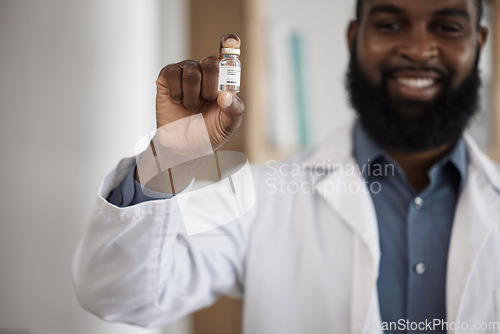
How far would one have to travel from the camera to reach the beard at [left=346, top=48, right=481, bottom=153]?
560mm

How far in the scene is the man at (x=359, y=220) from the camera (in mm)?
485

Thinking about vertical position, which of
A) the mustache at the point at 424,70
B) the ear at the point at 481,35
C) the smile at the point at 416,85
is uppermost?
the ear at the point at 481,35

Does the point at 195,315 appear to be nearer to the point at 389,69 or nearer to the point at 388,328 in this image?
the point at 388,328

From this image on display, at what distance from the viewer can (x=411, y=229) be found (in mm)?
584

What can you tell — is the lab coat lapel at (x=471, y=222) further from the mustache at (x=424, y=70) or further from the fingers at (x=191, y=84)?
the fingers at (x=191, y=84)

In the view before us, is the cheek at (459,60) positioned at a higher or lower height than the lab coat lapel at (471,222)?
higher

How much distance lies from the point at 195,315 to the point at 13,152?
0.52 m

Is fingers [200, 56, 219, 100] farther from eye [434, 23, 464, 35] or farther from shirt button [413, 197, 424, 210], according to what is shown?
shirt button [413, 197, 424, 210]

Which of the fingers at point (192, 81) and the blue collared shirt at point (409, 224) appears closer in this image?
the fingers at point (192, 81)

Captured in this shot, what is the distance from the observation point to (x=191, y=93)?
39 centimetres

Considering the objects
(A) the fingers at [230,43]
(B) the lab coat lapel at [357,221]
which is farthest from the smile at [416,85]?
(A) the fingers at [230,43]

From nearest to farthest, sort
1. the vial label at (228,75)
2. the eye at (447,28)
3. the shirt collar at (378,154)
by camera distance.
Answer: the vial label at (228,75), the eye at (447,28), the shirt collar at (378,154)

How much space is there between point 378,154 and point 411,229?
11 centimetres

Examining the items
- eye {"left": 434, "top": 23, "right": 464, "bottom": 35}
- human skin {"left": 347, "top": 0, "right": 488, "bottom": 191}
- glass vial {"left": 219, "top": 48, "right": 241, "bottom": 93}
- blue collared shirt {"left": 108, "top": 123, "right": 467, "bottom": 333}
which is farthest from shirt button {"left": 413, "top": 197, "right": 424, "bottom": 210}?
glass vial {"left": 219, "top": 48, "right": 241, "bottom": 93}
